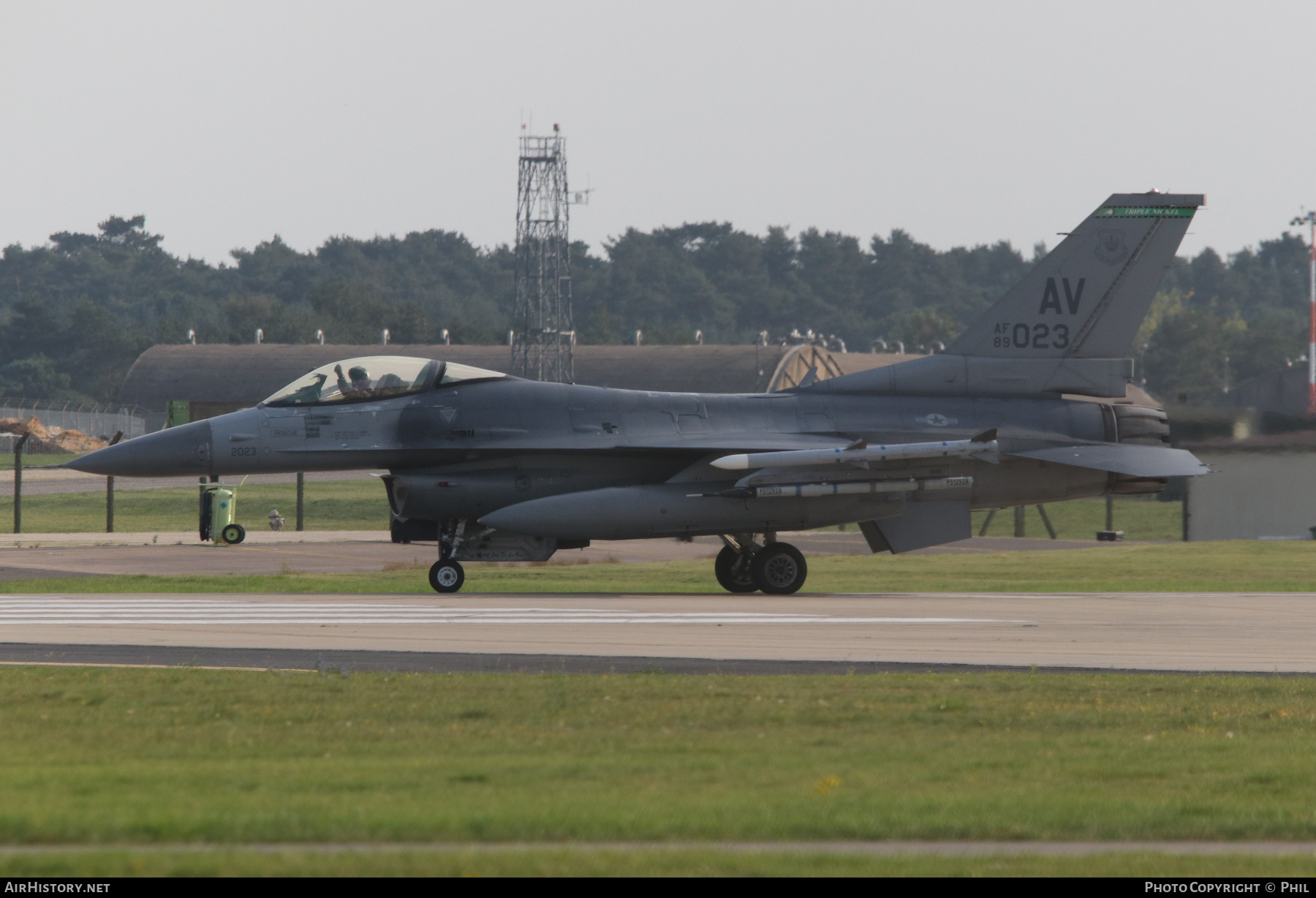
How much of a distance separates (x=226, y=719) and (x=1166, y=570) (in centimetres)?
2046

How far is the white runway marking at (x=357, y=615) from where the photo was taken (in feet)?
54.0

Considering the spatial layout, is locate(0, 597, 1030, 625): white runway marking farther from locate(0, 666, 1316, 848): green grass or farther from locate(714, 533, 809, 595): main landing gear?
locate(0, 666, 1316, 848): green grass

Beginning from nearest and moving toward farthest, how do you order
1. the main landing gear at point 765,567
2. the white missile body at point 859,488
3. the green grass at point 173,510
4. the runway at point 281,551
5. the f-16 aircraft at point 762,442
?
the white missile body at point 859,488 < the f-16 aircraft at point 762,442 < the main landing gear at point 765,567 < the runway at point 281,551 < the green grass at point 173,510

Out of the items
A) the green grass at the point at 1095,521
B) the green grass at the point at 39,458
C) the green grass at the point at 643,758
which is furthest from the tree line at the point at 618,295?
the green grass at the point at 643,758

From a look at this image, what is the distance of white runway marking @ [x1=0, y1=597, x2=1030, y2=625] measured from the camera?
16.5 m

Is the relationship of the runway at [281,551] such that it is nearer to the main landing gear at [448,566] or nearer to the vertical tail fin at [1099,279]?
the main landing gear at [448,566]

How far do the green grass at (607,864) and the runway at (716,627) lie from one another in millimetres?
6601

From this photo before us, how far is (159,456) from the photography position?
2006 cm

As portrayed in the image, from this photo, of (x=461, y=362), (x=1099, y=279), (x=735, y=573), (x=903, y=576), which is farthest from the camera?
(x=461, y=362)

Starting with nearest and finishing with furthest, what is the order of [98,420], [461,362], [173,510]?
[173,510]
[461,362]
[98,420]

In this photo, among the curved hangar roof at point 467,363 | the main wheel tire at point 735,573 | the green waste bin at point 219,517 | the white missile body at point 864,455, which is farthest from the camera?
the curved hangar roof at point 467,363

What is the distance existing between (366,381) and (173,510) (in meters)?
26.7

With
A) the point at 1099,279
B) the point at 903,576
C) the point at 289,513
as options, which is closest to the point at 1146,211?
the point at 1099,279

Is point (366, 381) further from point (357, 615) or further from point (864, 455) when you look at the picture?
point (864, 455)
